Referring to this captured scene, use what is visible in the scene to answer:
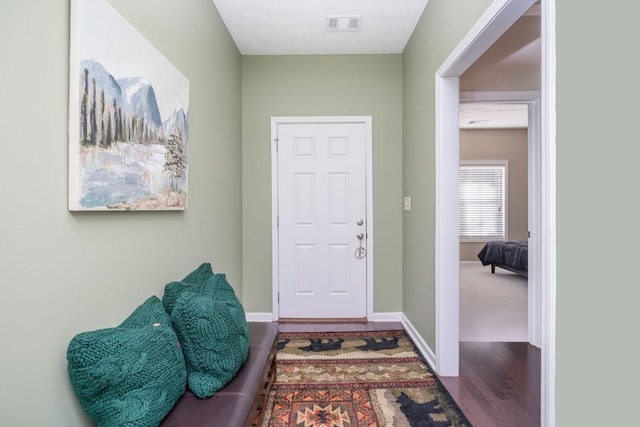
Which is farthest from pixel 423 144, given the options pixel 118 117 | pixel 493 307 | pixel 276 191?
pixel 493 307

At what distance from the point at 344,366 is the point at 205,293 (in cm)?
126

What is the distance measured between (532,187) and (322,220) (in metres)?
1.99

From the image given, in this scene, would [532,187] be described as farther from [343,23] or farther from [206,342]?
[206,342]

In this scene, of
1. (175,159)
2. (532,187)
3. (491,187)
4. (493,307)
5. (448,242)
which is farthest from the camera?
(491,187)

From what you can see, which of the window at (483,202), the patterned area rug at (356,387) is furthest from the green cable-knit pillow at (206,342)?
the window at (483,202)

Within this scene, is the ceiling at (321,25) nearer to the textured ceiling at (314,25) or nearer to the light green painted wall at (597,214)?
the textured ceiling at (314,25)

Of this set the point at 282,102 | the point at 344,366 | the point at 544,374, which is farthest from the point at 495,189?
the point at 544,374

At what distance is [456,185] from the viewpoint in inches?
92.4

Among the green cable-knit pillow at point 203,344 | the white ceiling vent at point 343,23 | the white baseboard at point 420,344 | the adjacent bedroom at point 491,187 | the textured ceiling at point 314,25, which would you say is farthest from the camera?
the adjacent bedroom at point 491,187

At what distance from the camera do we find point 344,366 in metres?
2.50

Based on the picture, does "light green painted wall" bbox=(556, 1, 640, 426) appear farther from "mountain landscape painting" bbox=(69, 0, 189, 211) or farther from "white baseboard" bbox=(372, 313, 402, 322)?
"white baseboard" bbox=(372, 313, 402, 322)

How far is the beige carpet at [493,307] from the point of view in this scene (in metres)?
3.16

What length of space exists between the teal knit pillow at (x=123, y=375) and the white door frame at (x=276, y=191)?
2.31 m

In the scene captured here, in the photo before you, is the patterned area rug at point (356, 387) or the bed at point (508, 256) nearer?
the patterned area rug at point (356, 387)
